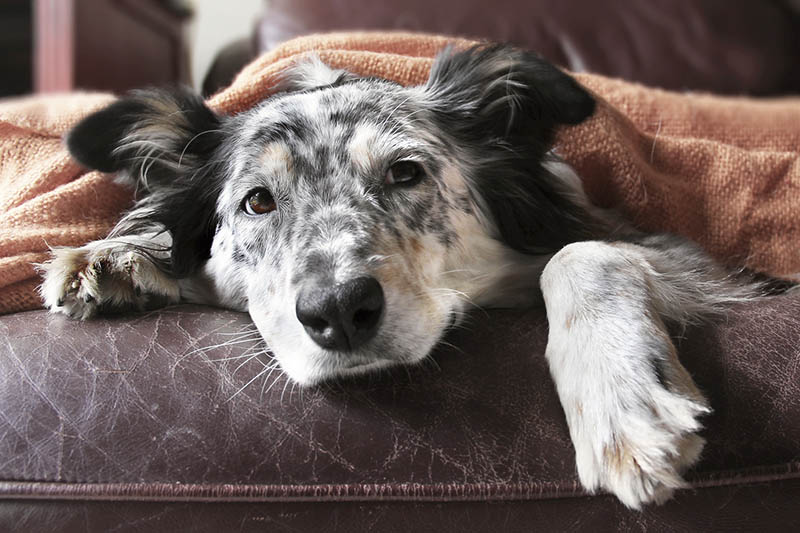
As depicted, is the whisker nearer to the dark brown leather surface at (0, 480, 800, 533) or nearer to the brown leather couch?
the brown leather couch

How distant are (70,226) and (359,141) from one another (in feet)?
2.38

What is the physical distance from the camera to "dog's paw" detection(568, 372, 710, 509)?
93 cm

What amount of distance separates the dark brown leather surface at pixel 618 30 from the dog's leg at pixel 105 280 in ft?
6.44

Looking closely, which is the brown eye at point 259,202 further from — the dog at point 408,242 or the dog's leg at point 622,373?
the dog's leg at point 622,373

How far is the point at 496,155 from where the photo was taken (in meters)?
1.65

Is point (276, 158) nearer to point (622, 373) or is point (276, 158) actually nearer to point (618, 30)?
point (622, 373)

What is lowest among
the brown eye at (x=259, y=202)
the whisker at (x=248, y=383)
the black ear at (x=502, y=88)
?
the whisker at (x=248, y=383)

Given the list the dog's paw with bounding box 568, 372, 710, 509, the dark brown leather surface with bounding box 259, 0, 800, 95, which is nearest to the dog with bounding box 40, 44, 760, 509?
the dog's paw with bounding box 568, 372, 710, 509

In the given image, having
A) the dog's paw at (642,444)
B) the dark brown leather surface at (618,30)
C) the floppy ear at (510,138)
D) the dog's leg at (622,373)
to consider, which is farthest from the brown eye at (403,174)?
the dark brown leather surface at (618,30)

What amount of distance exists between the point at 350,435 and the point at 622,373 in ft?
1.43

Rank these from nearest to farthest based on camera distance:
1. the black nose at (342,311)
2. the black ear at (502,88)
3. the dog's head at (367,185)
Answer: the black nose at (342,311)
the dog's head at (367,185)
the black ear at (502,88)

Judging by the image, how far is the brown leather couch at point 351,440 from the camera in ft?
3.25

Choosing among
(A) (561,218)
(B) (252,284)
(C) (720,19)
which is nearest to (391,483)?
(B) (252,284)

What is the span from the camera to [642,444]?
3.04 feet
